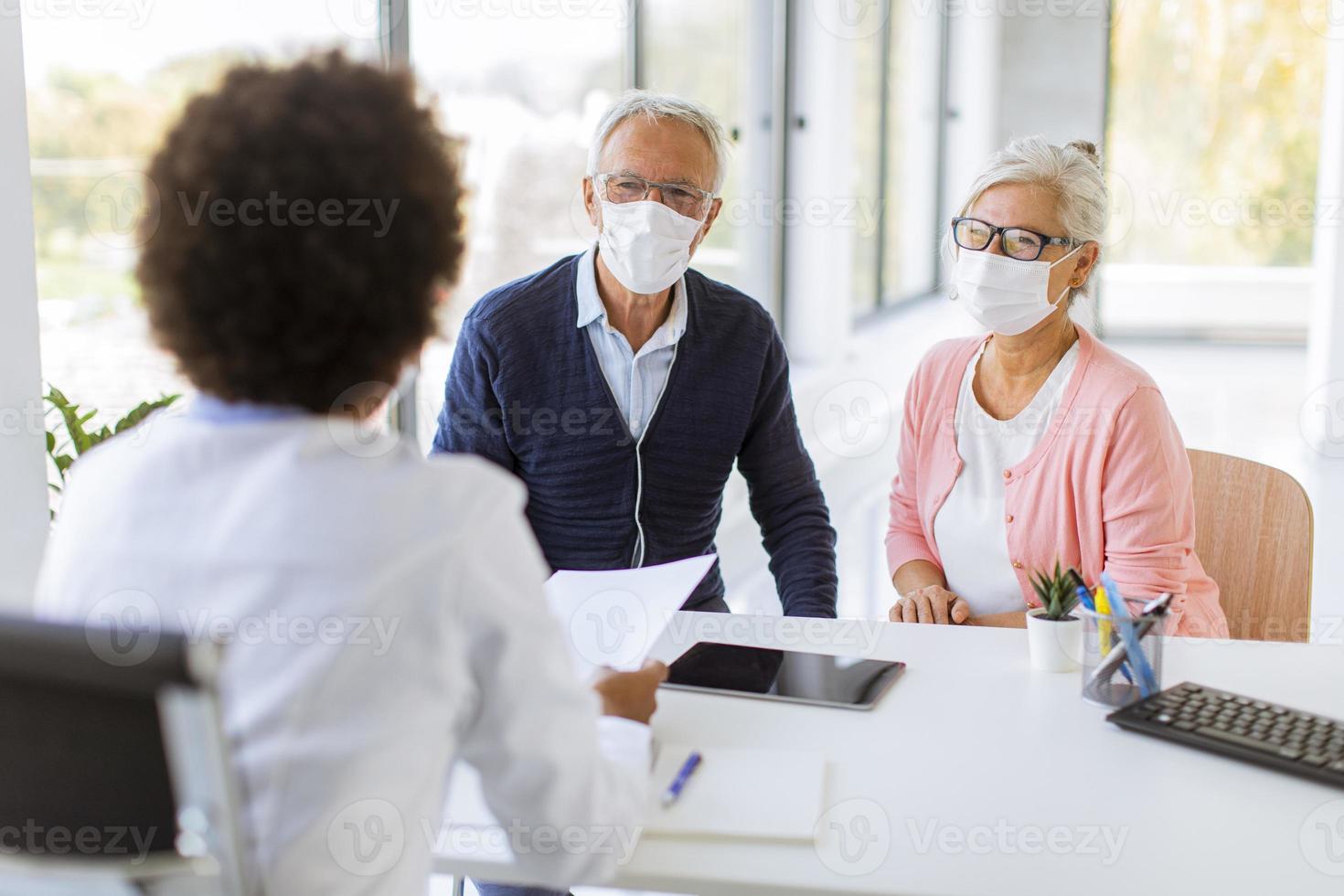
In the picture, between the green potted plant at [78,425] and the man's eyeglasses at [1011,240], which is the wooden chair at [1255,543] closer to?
the man's eyeglasses at [1011,240]

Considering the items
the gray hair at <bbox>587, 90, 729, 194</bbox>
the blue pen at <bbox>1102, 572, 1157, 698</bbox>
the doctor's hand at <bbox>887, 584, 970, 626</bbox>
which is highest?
the gray hair at <bbox>587, 90, 729, 194</bbox>

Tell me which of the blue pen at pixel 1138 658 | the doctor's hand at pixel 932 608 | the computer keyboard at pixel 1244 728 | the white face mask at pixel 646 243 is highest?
the white face mask at pixel 646 243

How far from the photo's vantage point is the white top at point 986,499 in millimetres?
2027

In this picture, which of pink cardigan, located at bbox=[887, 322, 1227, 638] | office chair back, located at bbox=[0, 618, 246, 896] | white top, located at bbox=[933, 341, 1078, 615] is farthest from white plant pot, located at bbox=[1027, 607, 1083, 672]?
office chair back, located at bbox=[0, 618, 246, 896]

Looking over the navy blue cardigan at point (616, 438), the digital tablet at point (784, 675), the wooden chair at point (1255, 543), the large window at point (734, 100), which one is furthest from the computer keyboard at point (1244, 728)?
the large window at point (734, 100)

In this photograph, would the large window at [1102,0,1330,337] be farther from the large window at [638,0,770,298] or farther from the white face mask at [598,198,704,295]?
the white face mask at [598,198,704,295]

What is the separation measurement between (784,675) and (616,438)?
25.8 inches

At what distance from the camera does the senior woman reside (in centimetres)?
187

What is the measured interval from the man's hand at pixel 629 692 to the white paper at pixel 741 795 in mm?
56

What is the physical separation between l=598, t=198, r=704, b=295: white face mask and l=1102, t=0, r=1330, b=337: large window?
7.65 meters

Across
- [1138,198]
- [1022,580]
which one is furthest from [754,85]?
[1138,198]

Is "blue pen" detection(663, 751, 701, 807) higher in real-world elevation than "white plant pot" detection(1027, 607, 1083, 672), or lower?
lower

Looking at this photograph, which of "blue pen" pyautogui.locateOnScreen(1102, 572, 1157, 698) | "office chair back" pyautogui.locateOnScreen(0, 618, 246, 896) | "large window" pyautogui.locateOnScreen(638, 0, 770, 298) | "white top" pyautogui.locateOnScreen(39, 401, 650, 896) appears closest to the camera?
"office chair back" pyautogui.locateOnScreen(0, 618, 246, 896)

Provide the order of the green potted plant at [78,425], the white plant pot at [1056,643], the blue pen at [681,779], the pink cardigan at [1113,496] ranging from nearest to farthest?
the blue pen at [681,779] → the white plant pot at [1056,643] → the green potted plant at [78,425] → the pink cardigan at [1113,496]
